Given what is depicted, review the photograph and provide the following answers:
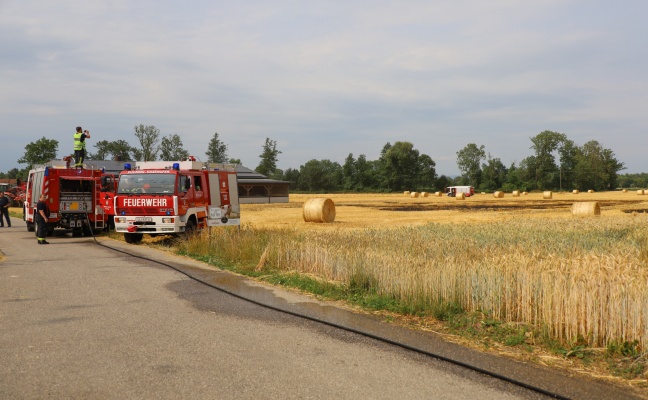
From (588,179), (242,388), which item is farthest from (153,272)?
(588,179)

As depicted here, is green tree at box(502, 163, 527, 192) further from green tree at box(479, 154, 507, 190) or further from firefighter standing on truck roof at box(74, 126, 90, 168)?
firefighter standing on truck roof at box(74, 126, 90, 168)

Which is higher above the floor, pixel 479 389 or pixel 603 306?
pixel 603 306

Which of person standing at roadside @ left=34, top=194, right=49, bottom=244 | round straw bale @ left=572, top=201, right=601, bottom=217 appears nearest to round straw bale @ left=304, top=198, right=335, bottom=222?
person standing at roadside @ left=34, top=194, right=49, bottom=244

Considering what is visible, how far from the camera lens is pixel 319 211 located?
28.1 metres

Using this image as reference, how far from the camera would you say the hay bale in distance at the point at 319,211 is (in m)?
28.1

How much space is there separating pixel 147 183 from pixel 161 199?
0.84 metres

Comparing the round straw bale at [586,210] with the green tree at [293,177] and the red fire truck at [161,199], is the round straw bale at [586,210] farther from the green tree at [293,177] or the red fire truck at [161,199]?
the green tree at [293,177]

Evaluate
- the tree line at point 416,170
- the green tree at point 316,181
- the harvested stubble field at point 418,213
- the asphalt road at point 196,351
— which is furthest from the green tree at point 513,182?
the asphalt road at point 196,351

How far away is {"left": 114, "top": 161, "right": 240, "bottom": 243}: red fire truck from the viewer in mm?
17453

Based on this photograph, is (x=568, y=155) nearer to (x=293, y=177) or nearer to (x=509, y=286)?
(x=293, y=177)

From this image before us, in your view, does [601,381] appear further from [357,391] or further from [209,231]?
[209,231]

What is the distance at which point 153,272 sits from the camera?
12.2 meters

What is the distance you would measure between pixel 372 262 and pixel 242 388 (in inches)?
190

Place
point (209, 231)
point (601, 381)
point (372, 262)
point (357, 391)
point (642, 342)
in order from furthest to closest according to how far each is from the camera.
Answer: point (209, 231) → point (372, 262) → point (642, 342) → point (601, 381) → point (357, 391)
